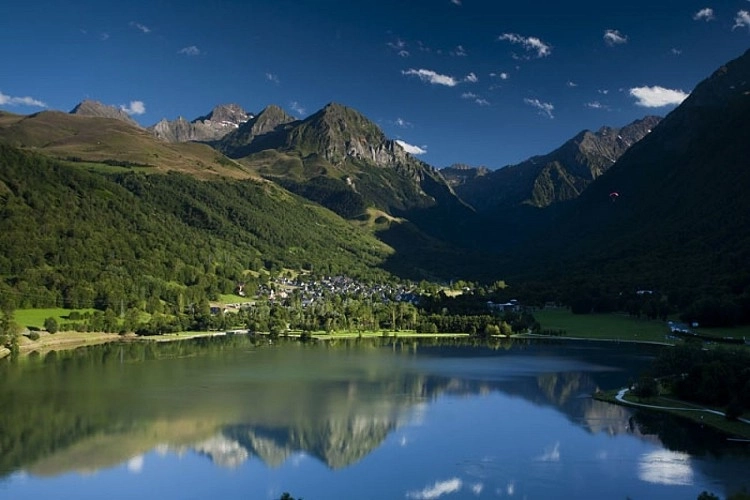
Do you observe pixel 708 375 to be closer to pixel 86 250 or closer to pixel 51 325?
pixel 51 325

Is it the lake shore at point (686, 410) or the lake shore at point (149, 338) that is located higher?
the lake shore at point (149, 338)

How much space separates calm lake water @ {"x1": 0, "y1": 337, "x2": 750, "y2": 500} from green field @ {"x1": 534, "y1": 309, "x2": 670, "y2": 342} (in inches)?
1658

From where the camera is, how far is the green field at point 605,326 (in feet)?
429

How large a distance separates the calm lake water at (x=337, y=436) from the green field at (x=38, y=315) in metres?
20.2

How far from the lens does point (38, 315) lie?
115 m

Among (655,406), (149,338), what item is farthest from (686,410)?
(149,338)

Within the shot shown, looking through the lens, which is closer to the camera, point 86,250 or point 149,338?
point 149,338

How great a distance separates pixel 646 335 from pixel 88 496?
4328 inches

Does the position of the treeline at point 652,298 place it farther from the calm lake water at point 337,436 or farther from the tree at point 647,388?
the tree at point 647,388

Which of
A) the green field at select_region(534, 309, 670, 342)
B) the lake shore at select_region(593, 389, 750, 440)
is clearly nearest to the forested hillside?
the green field at select_region(534, 309, 670, 342)

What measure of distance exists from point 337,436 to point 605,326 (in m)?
101

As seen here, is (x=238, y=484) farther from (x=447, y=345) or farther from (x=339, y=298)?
(x=339, y=298)

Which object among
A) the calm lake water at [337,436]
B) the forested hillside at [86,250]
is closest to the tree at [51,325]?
the forested hillside at [86,250]

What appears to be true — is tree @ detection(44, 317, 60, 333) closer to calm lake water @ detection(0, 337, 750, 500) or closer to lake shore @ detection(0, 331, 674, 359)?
lake shore @ detection(0, 331, 674, 359)
